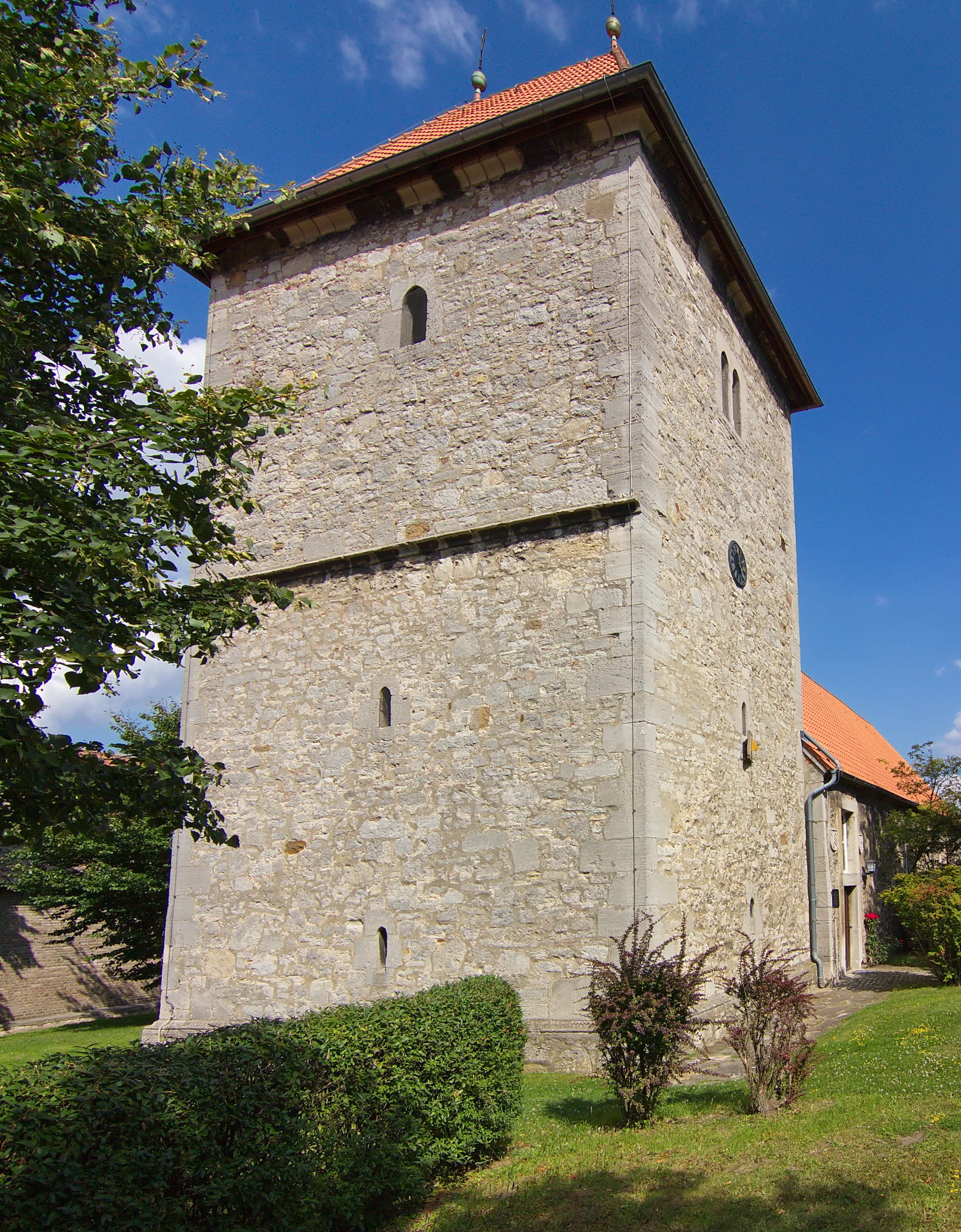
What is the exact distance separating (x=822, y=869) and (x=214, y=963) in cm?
928

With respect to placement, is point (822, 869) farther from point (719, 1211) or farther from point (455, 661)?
point (719, 1211)

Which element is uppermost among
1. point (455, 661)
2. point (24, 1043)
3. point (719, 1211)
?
point (455, 661)

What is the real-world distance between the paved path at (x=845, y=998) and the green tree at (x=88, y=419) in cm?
558

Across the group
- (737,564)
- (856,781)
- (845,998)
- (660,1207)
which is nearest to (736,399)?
(737,564)

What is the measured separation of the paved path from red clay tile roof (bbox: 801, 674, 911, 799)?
10.6 feet

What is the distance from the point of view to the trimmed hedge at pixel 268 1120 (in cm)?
387

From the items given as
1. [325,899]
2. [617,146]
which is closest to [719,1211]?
[325,899]

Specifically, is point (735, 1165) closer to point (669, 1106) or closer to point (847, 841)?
point (669, 1106)

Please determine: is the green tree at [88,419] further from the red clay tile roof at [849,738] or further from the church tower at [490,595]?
the red clay tile roof at [849,738]

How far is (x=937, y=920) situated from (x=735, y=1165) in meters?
8.95

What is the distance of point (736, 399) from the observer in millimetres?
13547

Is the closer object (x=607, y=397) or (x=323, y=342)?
(x=607, y=397)

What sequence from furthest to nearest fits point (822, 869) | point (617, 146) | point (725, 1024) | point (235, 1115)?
point (822, 869), point (617, 146), point (725, 1024), point (235, 1115)

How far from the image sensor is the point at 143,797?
5992mm
